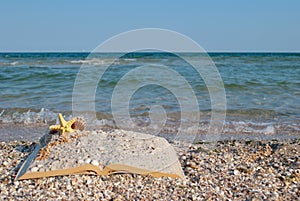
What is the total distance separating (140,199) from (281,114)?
607 centimetres

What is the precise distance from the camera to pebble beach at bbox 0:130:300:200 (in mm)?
3412

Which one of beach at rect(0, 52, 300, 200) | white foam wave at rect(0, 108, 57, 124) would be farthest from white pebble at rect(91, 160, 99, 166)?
white foam wave at rect(0, 108, 57, 124)

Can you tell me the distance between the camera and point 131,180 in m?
3.69

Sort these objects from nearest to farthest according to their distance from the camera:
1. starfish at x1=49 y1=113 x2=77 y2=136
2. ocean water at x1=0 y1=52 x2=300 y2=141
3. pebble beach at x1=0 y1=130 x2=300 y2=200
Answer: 1. pebble beach at x1=0 y1=130 x2=300 y2=200
2. starfish at x1=49 y1=113 x2=77 y2=136
3. ocean water at x1=0 y1=52 x2=300 y2=141

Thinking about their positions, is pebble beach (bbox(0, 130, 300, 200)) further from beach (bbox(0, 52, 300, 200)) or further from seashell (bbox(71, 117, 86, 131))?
seashell (bbox(71, 117, 86, 131))

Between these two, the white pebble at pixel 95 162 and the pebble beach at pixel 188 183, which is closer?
the pebble beach at pixel 188 183

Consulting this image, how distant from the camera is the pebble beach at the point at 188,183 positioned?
3412 mm

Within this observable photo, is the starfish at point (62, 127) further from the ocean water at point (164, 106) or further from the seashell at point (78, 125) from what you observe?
the ocean water at point (164, 106)

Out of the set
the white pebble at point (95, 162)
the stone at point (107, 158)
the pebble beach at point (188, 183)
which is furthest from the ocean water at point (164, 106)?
the white pebble at point (95, 162)

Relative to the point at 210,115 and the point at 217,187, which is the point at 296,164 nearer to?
the point at 217,187

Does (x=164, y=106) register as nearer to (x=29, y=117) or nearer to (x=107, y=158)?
(x=29, y=117)

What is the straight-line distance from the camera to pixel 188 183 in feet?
12.2

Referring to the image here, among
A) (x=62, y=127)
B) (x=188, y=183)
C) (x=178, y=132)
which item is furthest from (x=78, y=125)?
(x=178, y=132)

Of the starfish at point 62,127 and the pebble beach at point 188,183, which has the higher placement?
the starfish at point 62,127
